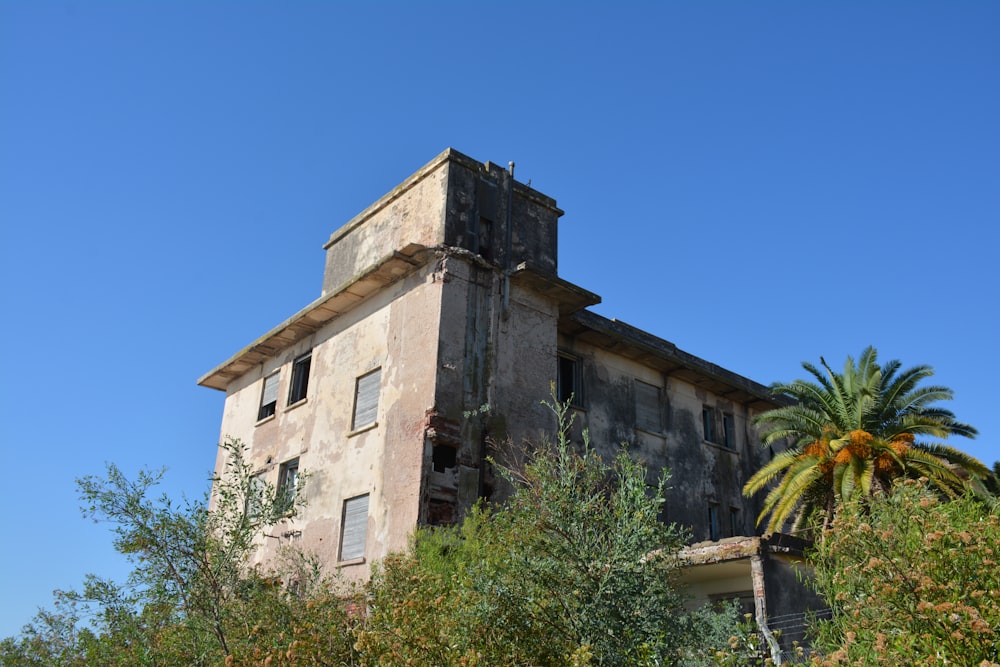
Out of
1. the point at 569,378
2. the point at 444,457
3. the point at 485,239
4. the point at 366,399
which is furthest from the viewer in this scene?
the point at 569,378

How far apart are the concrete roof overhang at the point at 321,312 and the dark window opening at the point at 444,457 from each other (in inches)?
160

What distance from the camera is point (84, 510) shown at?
38.0 feet

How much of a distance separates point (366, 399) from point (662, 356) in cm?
741

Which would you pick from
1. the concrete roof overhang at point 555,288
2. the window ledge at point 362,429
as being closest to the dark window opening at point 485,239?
the concrete roof overhang at point 555,288

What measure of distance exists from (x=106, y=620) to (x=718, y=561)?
9223mm

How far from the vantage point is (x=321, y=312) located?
20000 millimetres

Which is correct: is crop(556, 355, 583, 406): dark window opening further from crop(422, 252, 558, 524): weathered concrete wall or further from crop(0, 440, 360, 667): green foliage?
crop(0, 440, 360, 667): green foliage

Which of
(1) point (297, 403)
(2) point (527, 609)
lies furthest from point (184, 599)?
(1) point (297, 403)

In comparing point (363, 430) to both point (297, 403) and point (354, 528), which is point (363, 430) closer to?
point (354, 528)

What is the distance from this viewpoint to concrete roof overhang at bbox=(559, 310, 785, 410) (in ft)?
64.9

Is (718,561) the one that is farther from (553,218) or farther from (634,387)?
(553,218)

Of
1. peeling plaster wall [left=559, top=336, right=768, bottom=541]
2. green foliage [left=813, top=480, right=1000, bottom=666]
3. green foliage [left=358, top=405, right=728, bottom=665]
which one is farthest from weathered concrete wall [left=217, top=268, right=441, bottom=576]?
green foliage [left=813, top=480, right=1000, bottom=666]

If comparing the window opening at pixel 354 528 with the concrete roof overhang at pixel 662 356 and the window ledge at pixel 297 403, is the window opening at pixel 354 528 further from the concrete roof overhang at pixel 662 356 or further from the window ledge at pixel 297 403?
the concrete roof overhang at pixel 662 356

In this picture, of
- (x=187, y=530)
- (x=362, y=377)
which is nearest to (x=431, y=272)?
(x=362, y=377)
